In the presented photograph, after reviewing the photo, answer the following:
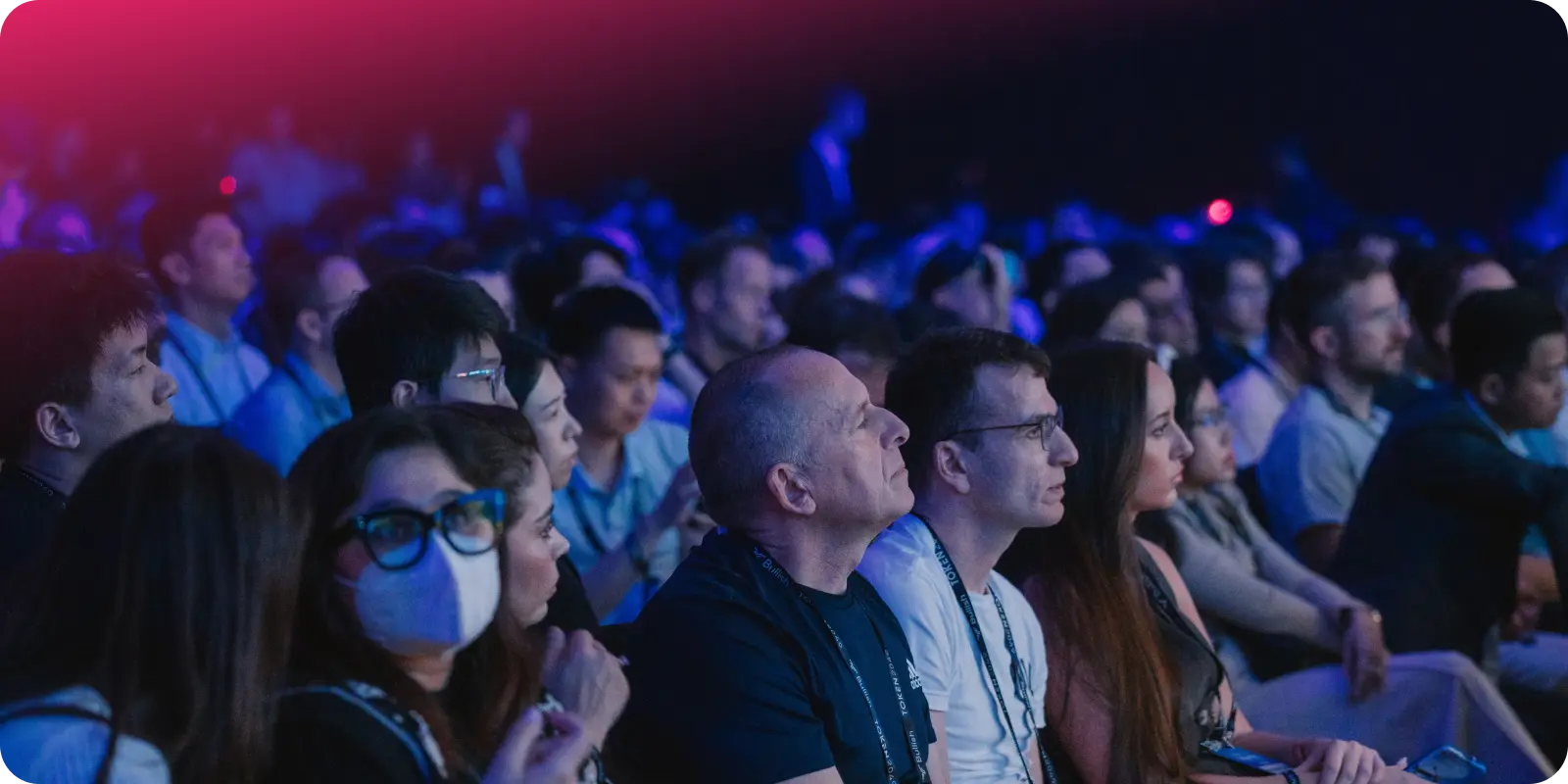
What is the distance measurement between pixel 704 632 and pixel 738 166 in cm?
922

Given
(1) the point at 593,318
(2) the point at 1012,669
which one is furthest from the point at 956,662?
(1) the point at 593,318

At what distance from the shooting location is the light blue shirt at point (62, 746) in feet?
5.61

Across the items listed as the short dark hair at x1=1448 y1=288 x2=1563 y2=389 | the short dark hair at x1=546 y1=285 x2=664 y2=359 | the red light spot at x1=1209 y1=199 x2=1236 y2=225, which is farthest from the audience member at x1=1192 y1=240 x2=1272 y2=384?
the red light spot at x1=1209 y1=199 x2=1236 y2=225

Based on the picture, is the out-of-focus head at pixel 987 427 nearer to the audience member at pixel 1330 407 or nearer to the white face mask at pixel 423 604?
the white face mask at pixel 423 604

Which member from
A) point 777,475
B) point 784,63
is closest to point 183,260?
A: point 777,475

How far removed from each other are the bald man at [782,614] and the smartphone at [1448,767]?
125 cm

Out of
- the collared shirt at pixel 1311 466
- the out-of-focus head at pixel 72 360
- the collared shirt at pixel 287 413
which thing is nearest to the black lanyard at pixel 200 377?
the collared shirt at pixel 287 413

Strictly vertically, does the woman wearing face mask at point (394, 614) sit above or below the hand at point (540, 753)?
above

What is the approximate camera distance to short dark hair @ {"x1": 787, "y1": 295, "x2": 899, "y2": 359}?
3.97 m

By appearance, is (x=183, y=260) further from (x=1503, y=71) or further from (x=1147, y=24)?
(x=1503, y=71)

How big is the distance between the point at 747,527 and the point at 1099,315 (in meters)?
2.51

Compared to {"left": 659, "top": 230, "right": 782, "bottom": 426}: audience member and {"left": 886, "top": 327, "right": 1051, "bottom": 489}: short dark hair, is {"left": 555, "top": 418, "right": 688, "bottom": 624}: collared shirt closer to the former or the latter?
{"left": 886, "top": 327, "right": 1051, "bottom": 489}: short dark hair

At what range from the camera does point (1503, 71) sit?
11.6m

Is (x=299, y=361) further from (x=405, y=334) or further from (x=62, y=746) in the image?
(x=62, y=746)
